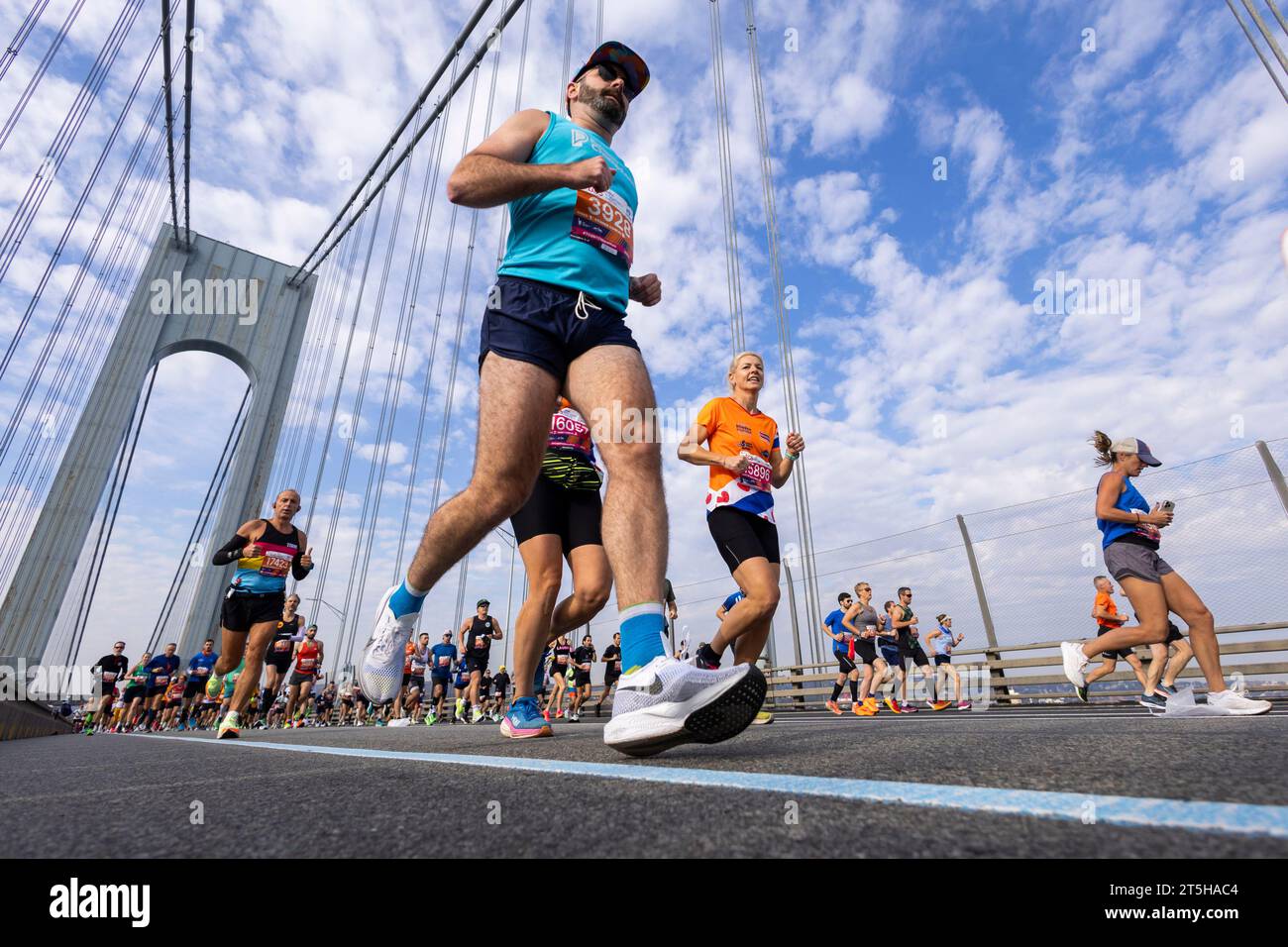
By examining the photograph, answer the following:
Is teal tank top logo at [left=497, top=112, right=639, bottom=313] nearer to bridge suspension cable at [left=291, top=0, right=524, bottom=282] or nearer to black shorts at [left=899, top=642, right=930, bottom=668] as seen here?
black shorts at [left=899, top=642, right=930, bottom=668]

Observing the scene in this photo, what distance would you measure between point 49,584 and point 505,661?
1219 cm

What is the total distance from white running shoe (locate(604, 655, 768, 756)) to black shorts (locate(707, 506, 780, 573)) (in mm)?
2109

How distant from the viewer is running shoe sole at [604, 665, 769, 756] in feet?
3.89

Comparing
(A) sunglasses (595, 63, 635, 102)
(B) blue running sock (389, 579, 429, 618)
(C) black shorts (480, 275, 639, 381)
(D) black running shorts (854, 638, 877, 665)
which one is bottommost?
(B) blue running sock (389, 579, 429, 618)

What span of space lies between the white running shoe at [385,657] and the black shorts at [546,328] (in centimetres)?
90

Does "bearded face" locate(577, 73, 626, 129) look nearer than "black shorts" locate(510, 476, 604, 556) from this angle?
Yes

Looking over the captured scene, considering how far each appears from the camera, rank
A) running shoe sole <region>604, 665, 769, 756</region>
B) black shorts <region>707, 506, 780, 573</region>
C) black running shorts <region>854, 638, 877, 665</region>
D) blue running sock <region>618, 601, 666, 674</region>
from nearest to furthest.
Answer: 1. running shoe sole <region>604, 665, 769, 756</region>
2. blue running sock <region>618, 601, 666, 674</region>
3. black shorts <region>707, 506, 780, 573</region>
4. black running shorts <region>854, 638, 877, 665</region>

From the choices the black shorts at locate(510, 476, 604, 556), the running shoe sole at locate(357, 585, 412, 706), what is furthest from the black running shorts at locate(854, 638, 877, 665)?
the running shoe sole at locate(357, 585, 412, 706)

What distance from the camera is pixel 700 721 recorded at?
1.19 meters

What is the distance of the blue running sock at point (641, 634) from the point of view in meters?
1.32
